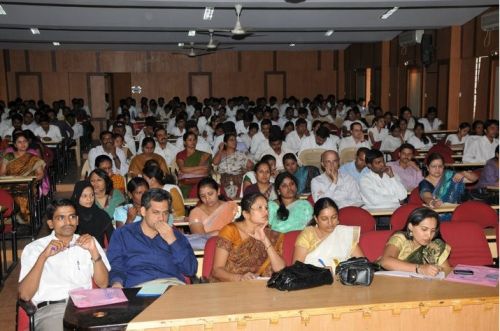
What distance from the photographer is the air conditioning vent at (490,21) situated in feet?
33.5

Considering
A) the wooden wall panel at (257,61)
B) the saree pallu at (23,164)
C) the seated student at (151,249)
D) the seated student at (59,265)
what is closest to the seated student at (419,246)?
the seated student at (151,249)

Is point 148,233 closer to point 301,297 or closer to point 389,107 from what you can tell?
point 301,297

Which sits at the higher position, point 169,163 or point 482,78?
point 482,78

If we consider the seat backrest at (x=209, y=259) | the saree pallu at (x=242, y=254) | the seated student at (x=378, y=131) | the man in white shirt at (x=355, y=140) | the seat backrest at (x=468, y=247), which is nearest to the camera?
the saree pallu at (x=242, y=254)

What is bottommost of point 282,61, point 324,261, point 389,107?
point 324,261

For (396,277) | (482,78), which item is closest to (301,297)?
(396,277)

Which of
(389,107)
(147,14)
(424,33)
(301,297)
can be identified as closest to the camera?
(301,297)

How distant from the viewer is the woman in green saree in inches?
304

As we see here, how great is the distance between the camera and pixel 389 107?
15648mm

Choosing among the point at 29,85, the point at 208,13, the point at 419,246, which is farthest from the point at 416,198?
the point at 29,85

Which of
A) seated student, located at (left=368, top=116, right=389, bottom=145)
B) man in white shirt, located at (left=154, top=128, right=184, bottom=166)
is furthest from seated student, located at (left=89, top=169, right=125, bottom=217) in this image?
seated student, located at (left=368, top=116, right=389, bottom=145)

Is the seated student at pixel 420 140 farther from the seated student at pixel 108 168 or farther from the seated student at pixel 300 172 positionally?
the seated student at pixel 108 168

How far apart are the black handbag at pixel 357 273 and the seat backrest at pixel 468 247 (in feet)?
4.70

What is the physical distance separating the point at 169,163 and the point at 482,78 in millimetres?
6642
